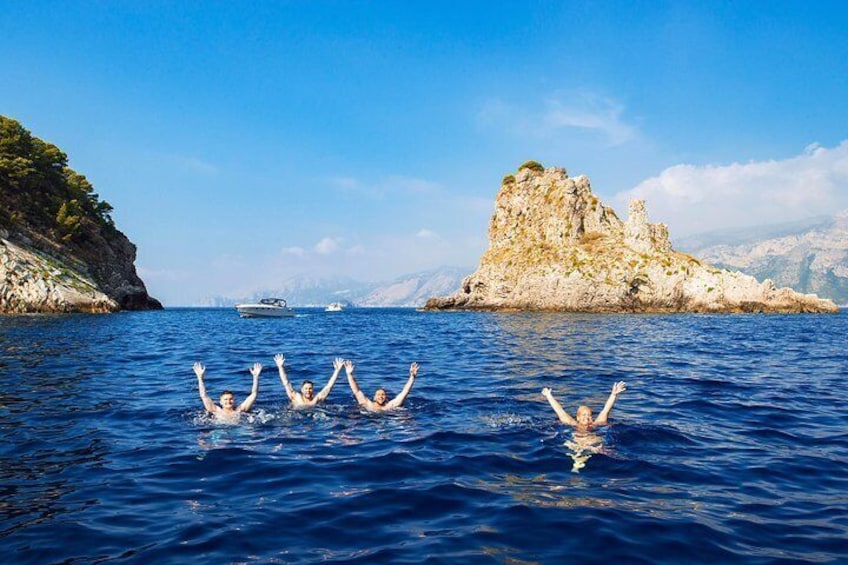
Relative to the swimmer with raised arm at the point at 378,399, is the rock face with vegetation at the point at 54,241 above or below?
above

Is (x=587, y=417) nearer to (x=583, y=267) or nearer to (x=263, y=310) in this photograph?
(x=263, y=310)

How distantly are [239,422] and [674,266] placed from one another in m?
93.1

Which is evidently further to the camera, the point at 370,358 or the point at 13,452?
the point at 370,358

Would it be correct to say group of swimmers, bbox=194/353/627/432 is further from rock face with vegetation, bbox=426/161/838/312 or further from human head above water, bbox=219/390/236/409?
rock face with vegetation, bbox=426/161/838/312

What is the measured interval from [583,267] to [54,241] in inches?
3383

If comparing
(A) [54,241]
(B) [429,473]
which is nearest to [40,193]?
(A) [54,241]

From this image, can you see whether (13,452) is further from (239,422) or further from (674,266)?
(674,266)

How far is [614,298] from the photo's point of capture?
3610 inches

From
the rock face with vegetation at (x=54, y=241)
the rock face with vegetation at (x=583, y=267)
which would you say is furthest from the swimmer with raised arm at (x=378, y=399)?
the rock face with vegetation at (x=583, y=267)

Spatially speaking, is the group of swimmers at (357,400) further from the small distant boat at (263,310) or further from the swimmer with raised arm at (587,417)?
the small distant boat at (263,310)

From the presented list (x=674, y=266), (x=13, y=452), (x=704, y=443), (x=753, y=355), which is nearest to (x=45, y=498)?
(x=13, y=452)

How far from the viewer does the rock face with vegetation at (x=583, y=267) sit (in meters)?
90.9

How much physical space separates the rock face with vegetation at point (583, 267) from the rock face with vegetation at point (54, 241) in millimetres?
63317

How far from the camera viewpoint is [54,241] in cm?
7738
